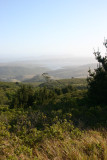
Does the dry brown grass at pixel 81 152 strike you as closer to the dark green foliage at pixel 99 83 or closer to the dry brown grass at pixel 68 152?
the dry brown grass at pixel 68 152

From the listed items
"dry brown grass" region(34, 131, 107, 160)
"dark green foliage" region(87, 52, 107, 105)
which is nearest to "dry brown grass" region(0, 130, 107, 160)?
"dry brown grass" region(34, 131, 107, 160)

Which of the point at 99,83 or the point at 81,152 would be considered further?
the point at 99,83

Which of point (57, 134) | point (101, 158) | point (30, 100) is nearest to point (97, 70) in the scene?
point (57, 134)

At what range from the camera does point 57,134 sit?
16.4 feet

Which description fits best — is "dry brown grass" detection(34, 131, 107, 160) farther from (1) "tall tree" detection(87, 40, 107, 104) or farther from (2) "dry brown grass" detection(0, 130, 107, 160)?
(1) "tall tree" detection(87, 40, 107, 104)

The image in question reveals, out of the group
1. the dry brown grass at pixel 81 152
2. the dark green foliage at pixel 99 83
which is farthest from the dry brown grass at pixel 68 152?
the dark green foliage at pixel 99 83

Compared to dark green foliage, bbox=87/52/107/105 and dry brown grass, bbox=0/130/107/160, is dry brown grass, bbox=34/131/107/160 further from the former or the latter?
dark green foliage, bbox=87/52/107/105

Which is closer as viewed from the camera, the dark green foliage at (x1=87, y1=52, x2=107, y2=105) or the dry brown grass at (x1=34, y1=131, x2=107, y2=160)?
the dry brown grass at (x1=34, y1=131, x2=107, y2=160)

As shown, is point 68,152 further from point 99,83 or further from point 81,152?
point 99,83

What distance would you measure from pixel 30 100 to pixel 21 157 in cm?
1962

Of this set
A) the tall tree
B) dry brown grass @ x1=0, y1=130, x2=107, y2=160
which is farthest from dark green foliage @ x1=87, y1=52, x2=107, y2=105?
dry brown grass @ x1=0, y1=130, x2=107, y2=160

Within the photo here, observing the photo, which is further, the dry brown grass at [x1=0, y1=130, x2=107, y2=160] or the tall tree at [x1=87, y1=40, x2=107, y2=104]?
the tall tree at [x1=87, y1=40, x2=107, y2=104]

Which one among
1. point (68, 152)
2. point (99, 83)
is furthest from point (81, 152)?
point (99, 83)

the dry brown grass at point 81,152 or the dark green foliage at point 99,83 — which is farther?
the dark green foliage at point 99,83
